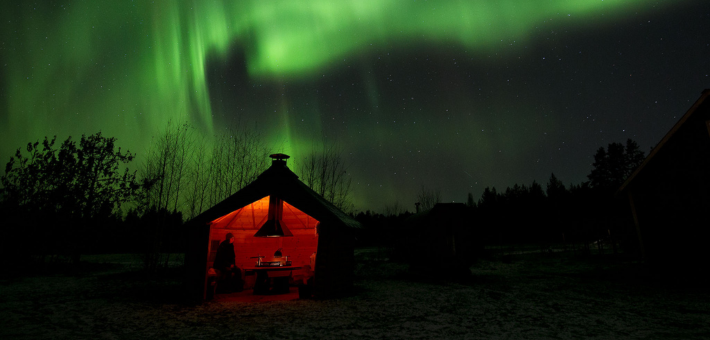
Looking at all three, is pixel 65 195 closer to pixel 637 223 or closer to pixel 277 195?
pixel 277 195

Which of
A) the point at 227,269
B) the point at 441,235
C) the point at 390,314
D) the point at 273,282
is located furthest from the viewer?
the point at 441,235

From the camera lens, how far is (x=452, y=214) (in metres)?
20.0

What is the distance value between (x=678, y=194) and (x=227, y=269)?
16.7 meters

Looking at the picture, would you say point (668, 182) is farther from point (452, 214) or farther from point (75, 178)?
point (75, 178)

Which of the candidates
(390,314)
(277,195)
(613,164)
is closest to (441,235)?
(277,195)

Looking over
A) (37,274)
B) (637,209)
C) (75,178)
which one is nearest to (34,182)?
(75,178)

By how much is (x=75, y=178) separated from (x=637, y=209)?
2955 cm

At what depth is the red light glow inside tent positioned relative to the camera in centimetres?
1252

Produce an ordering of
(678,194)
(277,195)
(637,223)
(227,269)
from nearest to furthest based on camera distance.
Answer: (277,195)
(227,269)
(678,194)
(637,223)

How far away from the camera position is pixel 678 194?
39.0ft

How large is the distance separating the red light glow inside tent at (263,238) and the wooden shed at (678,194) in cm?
1329

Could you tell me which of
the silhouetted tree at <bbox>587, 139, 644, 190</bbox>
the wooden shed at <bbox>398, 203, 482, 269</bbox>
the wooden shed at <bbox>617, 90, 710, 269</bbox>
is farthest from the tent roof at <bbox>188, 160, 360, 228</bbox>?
the silhouetted tree at <bbox>587, 139, 644, 190</bbox>

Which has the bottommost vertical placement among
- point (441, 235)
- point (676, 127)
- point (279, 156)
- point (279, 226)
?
point (441, 235)

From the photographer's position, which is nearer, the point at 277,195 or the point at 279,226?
the point at 277,195
